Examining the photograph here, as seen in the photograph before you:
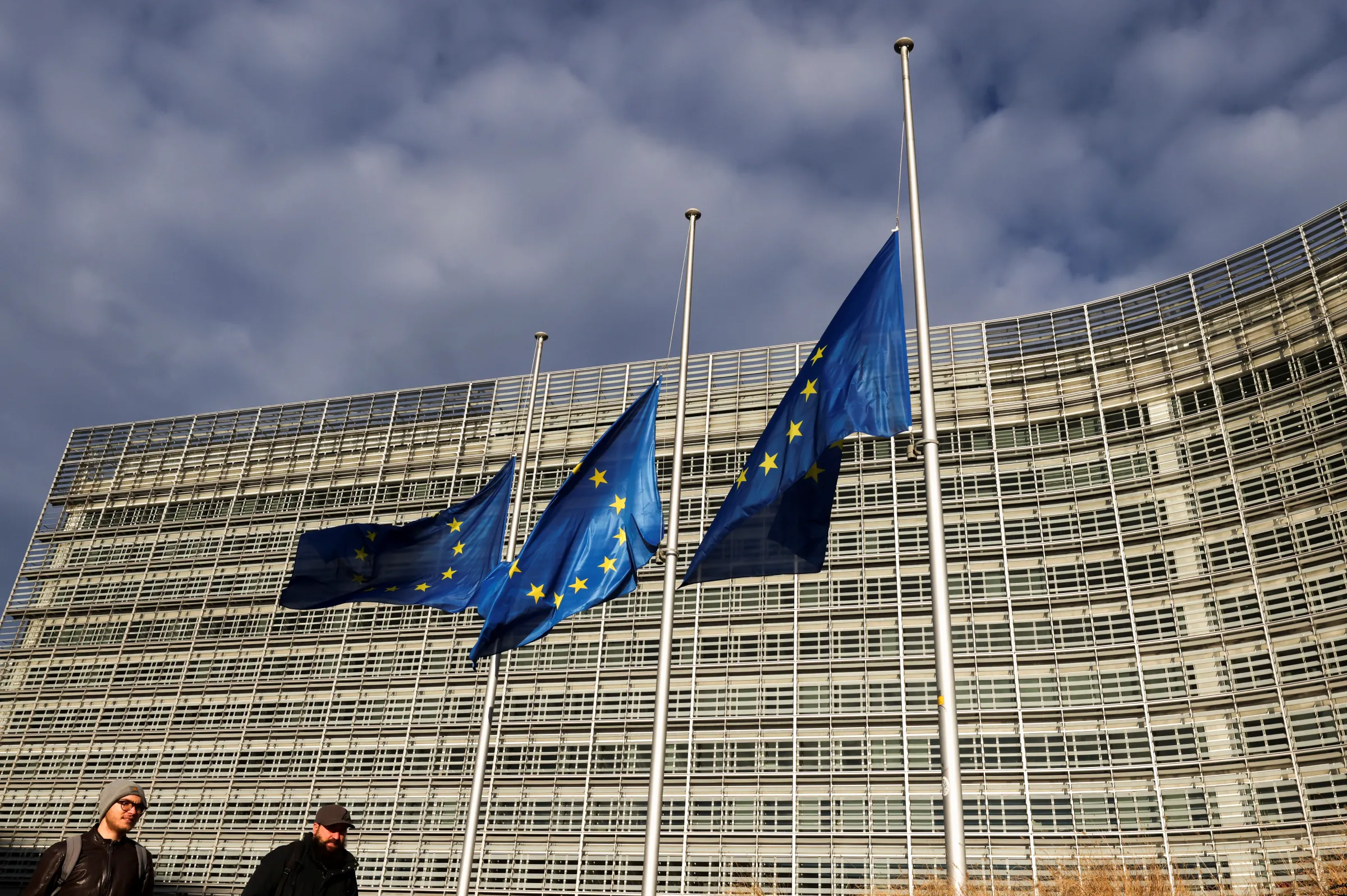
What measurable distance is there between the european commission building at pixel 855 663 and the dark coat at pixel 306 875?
2399 cm

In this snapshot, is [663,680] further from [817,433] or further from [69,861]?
[69,861]

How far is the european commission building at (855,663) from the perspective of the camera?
27.5m

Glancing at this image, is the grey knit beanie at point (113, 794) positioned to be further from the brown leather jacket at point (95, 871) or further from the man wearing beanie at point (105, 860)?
the brown leather jacket at point (95, 871)

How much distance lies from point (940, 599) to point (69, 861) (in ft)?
30.6

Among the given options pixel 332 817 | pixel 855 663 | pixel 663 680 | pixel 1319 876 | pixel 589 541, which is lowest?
pixel 332 817

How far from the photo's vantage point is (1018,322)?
35156 millimetres

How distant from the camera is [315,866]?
258 inches

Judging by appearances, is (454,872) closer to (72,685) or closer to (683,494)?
(683,494)

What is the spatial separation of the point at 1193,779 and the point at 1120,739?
1.94 meters

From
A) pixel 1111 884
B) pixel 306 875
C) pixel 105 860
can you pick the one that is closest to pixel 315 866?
pixel 306 875

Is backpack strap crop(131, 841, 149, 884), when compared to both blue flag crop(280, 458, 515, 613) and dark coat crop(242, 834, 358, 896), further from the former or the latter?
blue flag crop(280, 458, 515, 613)

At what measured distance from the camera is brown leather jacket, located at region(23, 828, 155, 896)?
5.93 meters

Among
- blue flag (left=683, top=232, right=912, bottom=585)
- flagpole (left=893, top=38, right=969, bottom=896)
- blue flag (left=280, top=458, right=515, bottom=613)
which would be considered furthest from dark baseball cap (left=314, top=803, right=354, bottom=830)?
blue flag (left=280, top=458, right=515, bottom=613)

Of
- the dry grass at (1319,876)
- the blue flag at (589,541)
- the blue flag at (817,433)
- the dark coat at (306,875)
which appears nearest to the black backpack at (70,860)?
the dark coat at (306,875)
